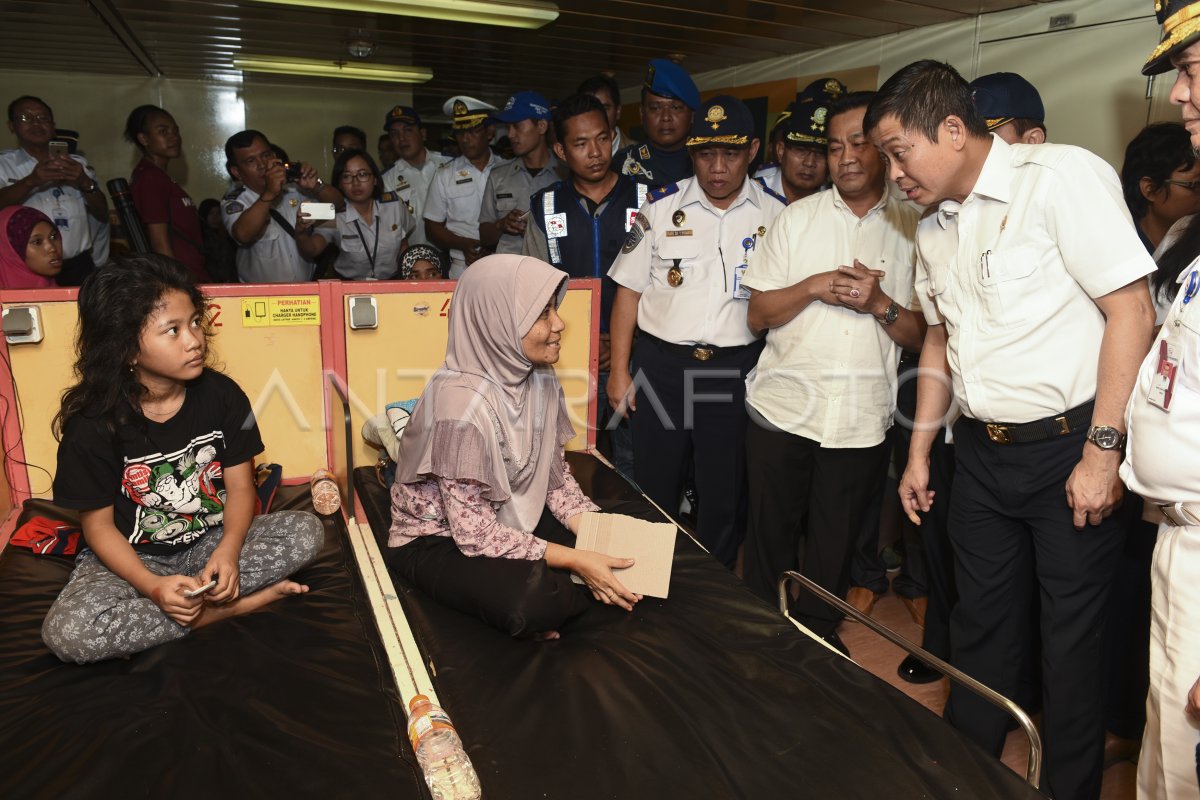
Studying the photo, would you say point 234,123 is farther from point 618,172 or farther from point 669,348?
point 669,348

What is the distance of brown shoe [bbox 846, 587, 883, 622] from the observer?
289 centimetres

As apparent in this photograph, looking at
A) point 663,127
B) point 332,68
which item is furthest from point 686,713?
point 332,68

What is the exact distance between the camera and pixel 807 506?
2584 millimetres

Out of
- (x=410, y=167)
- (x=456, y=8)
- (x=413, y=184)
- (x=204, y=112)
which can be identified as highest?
(x=204, y=112)

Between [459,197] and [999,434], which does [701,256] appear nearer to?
[999,434]

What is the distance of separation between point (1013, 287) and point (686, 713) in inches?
44.6

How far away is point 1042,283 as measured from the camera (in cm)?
167

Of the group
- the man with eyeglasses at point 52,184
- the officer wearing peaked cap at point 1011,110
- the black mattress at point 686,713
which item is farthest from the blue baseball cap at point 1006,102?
the man with eyeglasses at point 52,184

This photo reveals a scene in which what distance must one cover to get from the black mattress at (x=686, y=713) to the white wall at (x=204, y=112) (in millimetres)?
7238

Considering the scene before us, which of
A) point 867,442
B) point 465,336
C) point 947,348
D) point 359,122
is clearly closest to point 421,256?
point 465,336

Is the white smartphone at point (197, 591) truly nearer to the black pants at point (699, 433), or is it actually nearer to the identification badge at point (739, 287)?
the black pants at point (699, 433)

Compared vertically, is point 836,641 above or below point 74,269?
below

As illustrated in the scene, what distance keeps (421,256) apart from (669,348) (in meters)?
1.96

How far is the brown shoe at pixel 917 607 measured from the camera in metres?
2.88
